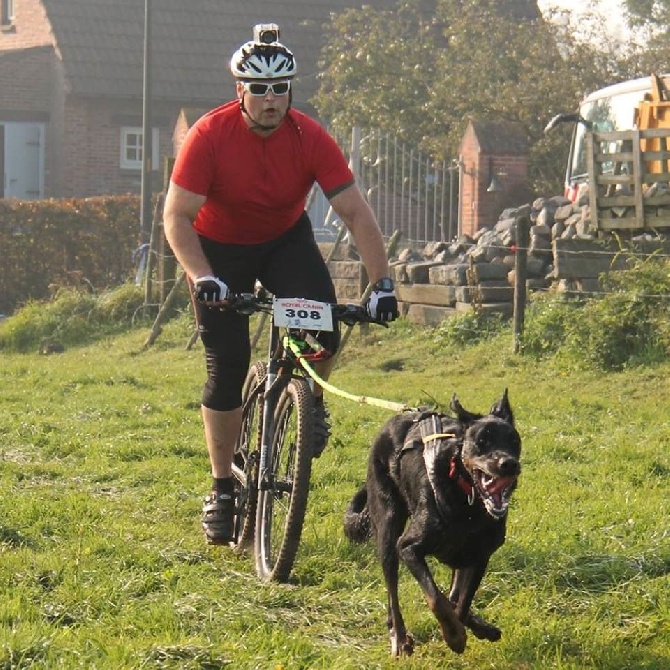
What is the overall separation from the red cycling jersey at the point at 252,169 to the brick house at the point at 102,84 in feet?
94.4

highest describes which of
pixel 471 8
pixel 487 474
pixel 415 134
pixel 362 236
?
pixel 471 8

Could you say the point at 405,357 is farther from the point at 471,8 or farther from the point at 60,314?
the point at 471,8

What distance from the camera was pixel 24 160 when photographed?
36438mm

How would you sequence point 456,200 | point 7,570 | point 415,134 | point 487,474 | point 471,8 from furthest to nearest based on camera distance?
point 471,8, point 415,134, point 456,200, point 7,570, point 487,474

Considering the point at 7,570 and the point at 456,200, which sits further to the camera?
the point at 456,200

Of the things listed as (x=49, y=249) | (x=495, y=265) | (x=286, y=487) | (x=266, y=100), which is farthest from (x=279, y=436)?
(x=49, y=249)

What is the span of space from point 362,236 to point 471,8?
2423cm

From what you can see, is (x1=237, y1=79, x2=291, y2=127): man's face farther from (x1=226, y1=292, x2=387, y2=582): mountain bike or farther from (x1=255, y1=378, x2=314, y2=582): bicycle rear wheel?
(x1=255, y1=378, x2=314, y2=582): bicycle rear wheel

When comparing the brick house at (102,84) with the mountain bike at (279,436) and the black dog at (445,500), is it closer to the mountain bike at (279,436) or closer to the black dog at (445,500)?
the mountain bike at (279,436)

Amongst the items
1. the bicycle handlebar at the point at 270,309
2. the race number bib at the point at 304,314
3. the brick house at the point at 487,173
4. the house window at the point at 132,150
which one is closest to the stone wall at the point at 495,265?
the brick house at the point at 487,173

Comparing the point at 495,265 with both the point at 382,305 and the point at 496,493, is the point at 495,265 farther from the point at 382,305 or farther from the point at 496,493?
the point at 496,493

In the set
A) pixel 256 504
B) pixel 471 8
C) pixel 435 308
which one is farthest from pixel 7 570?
pixel 471 8

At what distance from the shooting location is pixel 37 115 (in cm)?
3644

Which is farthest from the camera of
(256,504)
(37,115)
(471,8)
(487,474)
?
(37,115)
